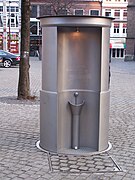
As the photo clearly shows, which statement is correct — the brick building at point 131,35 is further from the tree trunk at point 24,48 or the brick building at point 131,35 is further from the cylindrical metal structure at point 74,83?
the cylindrical metal structure at point 74,83

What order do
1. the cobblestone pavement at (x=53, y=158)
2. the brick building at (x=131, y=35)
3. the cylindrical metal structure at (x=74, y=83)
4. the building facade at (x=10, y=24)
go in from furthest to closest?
the building facade at (x=10, y=24) < the brick building at (x=131, y=35) < the cylindrical metal structure at (x=74, y=83) < the cobblestone pavement at (x=53, y=158)

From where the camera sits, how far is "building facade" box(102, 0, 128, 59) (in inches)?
2781

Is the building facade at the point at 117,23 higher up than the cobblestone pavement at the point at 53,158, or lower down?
higher up

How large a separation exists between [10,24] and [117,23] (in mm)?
21462

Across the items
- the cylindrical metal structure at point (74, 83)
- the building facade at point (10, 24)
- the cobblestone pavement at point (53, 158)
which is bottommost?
the cobblestone pavement at point (53, 158)

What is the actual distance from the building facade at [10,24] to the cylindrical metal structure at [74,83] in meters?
56.6

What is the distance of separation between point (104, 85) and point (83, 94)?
41cm

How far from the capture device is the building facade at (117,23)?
7062 centimetres

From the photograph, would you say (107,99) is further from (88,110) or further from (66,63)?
(66,63)

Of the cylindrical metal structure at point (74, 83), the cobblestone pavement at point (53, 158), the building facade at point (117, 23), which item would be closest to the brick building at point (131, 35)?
the building facade at point (117, 23)

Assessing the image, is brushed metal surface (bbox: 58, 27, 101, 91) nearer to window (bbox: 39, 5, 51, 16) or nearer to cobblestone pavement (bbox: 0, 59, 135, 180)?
cobblestone pavement (bbox: 0, 59, 135, 180)

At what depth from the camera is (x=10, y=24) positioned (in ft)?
205

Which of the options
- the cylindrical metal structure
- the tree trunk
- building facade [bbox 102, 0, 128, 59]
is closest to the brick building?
building facade [bbox 102, 0, 128, 59]

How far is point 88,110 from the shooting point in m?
6.36
